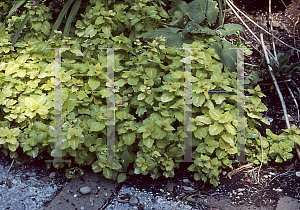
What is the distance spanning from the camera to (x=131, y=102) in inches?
84.0

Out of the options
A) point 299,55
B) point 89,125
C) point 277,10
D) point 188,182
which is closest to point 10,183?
point 89,125

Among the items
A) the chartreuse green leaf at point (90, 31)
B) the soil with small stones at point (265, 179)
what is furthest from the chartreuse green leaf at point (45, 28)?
the soil with small stones at point (265, 179)

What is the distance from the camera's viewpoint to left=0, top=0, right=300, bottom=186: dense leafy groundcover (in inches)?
75.5

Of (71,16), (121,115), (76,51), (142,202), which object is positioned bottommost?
(142,202)

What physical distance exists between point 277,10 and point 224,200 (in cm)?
257

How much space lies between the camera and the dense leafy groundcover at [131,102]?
1919mm

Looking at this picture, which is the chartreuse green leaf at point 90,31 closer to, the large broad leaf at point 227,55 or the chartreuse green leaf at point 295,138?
the large broad leaf at point 227,55

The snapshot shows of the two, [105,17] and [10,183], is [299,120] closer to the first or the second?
[105,17]

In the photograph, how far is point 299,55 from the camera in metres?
2.93

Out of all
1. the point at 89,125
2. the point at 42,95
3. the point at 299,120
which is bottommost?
the point at 299,120

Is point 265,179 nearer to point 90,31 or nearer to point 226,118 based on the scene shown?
point 226,118

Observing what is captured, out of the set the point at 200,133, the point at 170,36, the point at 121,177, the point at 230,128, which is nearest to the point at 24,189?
the point at 121,177

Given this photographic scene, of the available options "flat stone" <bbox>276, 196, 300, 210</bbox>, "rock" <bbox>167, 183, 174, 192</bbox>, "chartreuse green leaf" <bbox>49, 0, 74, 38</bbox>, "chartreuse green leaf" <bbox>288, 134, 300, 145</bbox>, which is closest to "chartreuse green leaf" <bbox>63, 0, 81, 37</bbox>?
"chartreuse green leaf" <bbox>49, 0, 74, 38</bbox>

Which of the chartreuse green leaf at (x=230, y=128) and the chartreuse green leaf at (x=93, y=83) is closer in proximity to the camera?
the chartreuse green leaf at (x=230, y=128)
